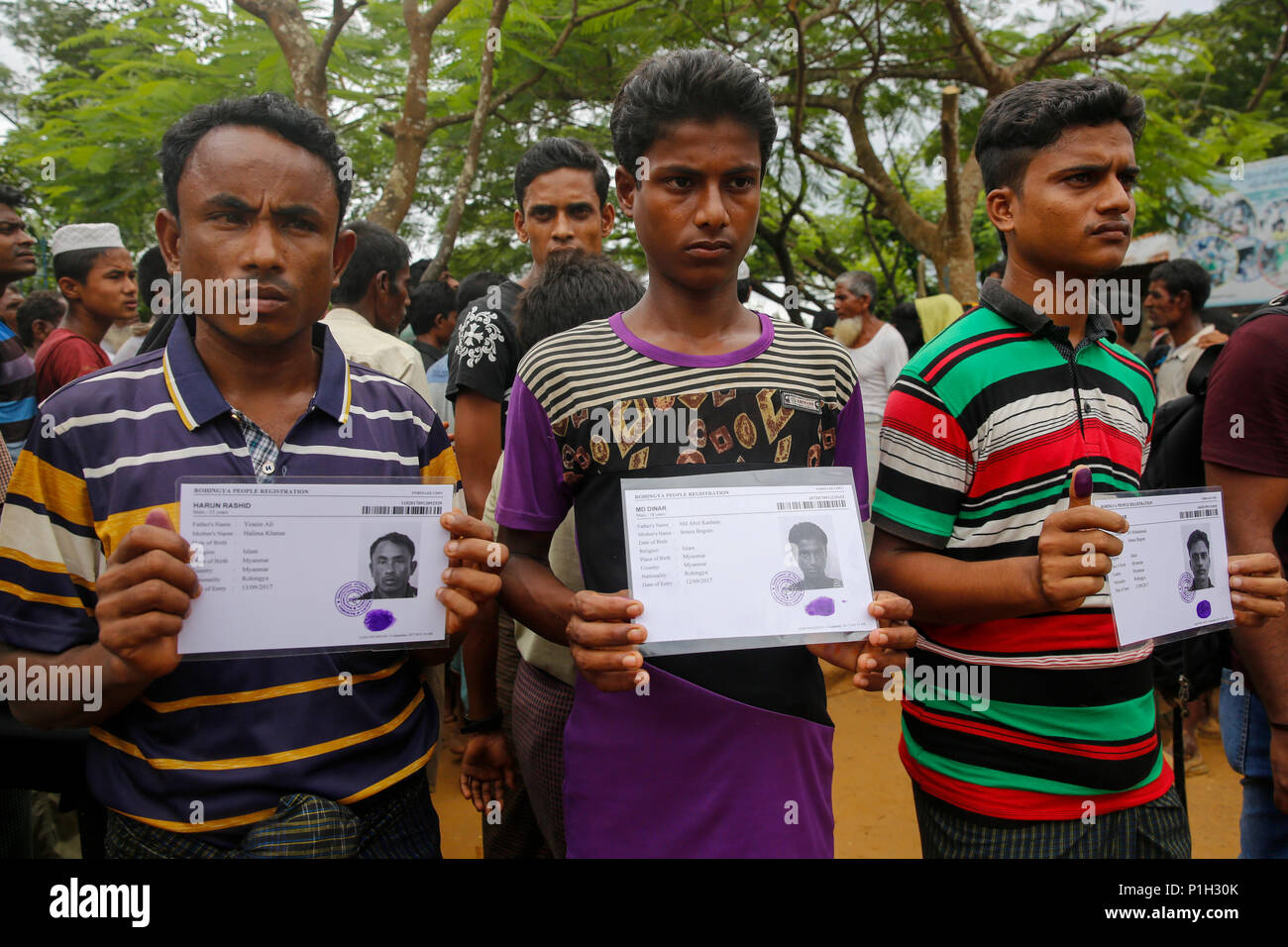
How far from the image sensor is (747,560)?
1.44 m

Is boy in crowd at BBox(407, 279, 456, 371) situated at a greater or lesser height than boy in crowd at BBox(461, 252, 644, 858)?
greater

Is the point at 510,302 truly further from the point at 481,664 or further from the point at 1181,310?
the point at 1181,310

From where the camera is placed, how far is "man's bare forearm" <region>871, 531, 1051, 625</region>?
157cm

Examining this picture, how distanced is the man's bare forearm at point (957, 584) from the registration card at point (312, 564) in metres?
0.95

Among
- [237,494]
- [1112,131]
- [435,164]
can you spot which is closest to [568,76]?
[435,164]

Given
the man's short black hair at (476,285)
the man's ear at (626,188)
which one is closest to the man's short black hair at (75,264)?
the man's short black hair at (476,285)

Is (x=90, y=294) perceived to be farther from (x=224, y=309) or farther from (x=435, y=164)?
(x=435, y=164)

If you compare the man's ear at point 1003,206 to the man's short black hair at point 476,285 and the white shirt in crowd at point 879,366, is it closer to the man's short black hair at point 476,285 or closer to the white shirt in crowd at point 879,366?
the man's short black hair at point 476,285

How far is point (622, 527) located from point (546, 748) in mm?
660

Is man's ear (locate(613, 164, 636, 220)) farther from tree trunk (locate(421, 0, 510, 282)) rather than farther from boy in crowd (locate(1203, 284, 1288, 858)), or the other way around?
tree trunk (locate(421, 0, 510, 282))

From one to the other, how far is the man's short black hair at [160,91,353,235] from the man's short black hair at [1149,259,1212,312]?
19.1 ft

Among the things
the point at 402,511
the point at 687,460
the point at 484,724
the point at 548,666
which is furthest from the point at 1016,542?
the point at 484,724

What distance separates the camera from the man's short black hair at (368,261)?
3.56m
